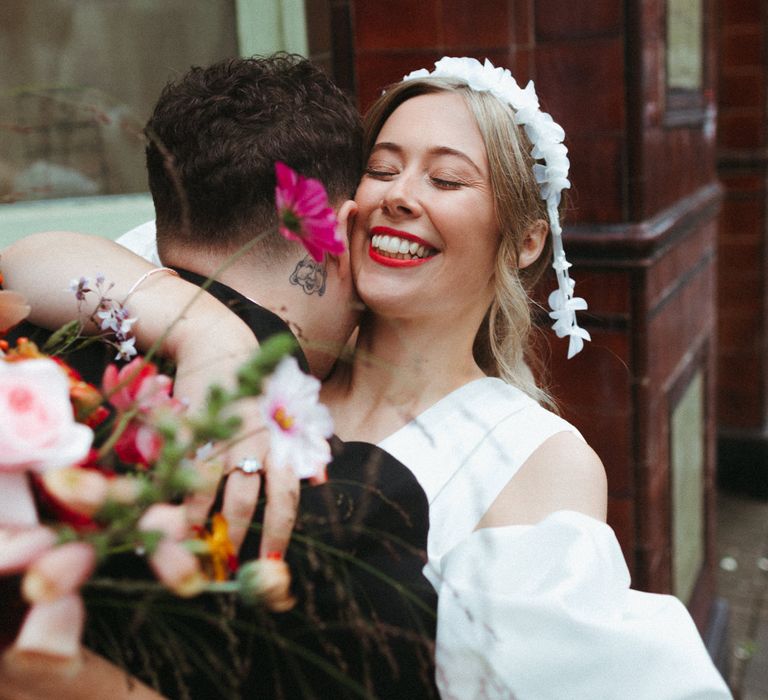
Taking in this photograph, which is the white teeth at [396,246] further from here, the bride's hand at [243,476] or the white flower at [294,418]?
the white flower at [294,418]

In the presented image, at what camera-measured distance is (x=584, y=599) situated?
4.30 ft

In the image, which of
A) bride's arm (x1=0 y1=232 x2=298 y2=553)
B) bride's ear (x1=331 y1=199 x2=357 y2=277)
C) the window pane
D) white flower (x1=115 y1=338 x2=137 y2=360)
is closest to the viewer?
bride's arm (x1=0 y1=232 x2=298 y2=553)

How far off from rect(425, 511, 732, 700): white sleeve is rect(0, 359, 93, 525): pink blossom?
66 cm

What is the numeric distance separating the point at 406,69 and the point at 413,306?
4.18 feet

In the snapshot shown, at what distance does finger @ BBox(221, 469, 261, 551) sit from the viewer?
0.97 m

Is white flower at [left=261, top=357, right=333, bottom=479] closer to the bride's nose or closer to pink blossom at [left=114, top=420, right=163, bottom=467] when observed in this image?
pink blossom at [left=114, top=420, right=163, bottom=467]

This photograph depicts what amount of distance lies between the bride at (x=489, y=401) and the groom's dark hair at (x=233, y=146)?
0.20 metres

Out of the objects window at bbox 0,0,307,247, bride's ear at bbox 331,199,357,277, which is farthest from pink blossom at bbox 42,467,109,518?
window at bbox 0,0,307,247

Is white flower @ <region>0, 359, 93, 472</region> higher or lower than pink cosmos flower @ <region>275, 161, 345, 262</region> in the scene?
lower

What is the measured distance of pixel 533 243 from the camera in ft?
6.40

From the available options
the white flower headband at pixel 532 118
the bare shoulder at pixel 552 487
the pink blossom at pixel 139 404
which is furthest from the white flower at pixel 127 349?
the white flower headband at pixel 532 118

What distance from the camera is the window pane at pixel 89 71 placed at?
224 centimetres

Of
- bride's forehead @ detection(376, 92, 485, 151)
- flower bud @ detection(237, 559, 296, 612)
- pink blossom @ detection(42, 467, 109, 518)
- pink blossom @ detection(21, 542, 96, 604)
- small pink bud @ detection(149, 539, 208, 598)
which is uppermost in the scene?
bride's forehead @ detection(376, 92, 485, 151)

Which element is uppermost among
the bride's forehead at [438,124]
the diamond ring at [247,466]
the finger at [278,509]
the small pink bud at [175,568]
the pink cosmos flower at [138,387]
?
the bride's forehead at [438,124]
